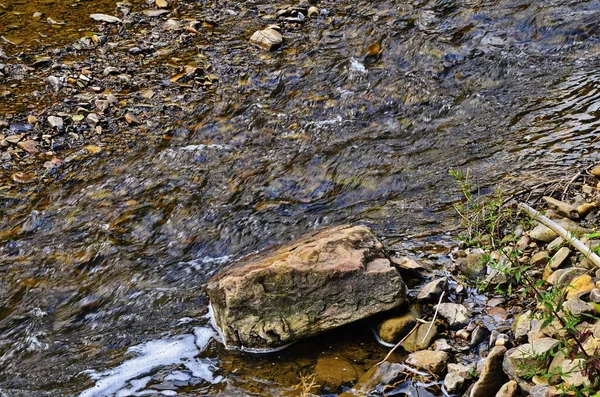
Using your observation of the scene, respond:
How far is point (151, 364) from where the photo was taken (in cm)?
402

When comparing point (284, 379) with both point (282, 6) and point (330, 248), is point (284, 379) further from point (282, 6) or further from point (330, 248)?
point (282, 6)

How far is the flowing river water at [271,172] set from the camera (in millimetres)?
4141

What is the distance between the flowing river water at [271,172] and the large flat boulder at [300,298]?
0.43 ft

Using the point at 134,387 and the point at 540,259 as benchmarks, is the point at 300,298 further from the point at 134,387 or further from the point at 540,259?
the point at 540,259

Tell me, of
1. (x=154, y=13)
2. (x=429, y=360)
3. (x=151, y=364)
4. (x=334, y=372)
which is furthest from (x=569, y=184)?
(x=154, y=13)

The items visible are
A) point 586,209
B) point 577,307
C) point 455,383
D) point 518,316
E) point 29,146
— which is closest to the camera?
point 577,307

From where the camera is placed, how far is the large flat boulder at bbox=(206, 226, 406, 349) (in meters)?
3.94

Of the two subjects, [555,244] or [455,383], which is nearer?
[455,383]

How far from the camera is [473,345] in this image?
3654 mm

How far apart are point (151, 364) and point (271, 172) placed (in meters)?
2.48

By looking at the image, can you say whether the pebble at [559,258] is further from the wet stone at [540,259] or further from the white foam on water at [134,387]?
the white foam on water at [134,387]

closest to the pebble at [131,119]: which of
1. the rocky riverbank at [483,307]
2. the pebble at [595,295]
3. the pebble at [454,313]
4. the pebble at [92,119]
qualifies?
the pebble at [92,119]

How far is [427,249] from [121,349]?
2186mm

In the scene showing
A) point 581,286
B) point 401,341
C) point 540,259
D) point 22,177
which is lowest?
point 22,177
